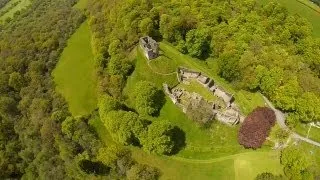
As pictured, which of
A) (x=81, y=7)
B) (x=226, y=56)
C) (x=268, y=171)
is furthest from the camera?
(x=81, y=7)

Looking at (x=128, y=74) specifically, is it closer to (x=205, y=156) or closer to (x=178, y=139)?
(x=178, y=139)

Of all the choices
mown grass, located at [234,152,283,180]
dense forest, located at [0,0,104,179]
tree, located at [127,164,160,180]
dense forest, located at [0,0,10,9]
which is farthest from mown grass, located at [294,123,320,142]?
dense forest, located at [0,0,10,9]

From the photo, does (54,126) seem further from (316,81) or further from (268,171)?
(316,81)

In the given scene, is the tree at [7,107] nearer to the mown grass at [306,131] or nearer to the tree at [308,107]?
the mown grass at [306,131]

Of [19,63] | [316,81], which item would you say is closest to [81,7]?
[19,63]

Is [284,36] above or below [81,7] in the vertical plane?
above

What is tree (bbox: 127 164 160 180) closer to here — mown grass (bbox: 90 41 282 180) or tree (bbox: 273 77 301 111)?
mown grass (bbox: 90 41 282 180)

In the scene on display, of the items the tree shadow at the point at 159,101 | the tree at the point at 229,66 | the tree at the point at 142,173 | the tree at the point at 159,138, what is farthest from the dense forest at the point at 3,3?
the tree at the point at 142,173
